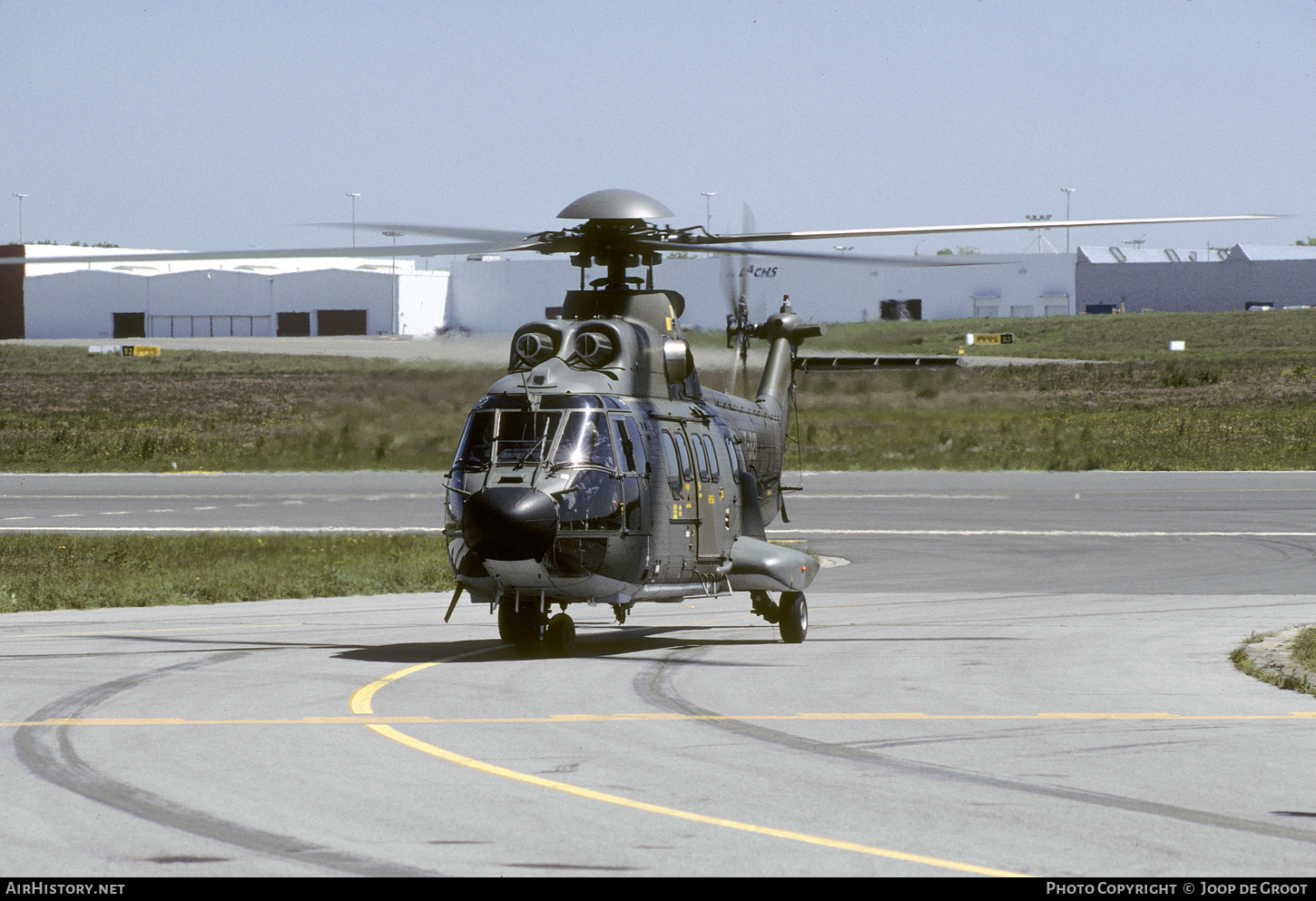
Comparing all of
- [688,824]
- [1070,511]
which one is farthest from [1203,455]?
[688,824]

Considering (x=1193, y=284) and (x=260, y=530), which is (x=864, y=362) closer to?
(x=260, y=530)

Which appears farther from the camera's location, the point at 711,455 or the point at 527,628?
the point at 711,455

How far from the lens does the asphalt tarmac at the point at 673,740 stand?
7375 millimetres

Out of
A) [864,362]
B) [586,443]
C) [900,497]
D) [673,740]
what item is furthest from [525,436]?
[900,497]

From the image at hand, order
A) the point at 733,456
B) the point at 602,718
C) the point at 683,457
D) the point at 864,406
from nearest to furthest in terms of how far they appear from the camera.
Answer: the point at 602,718, the point at 683,457, the point at 733,456, the point at 864,406

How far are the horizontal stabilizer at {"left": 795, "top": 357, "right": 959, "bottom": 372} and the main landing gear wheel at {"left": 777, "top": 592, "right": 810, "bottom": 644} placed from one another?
6326mm

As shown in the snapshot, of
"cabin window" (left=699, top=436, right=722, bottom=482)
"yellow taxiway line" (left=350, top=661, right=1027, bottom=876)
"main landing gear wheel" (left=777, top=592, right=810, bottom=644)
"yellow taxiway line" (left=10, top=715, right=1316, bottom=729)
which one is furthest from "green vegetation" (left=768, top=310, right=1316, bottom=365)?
A: "yellow taxiway line" (left=350, top=661, right=1027, bottom=876)

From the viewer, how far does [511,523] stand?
47.6 feet

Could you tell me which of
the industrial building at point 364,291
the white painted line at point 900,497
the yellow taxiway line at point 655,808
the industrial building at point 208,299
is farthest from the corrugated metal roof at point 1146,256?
the yellow taxiway line at point 655,808

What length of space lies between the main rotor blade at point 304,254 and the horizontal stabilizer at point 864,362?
23.6ft

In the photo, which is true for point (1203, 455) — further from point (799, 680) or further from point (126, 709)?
point (126, 709)

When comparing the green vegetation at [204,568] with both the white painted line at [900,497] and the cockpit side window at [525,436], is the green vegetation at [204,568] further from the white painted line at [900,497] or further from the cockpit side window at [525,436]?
the white painted line at [900,497]

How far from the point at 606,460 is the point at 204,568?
1453cm

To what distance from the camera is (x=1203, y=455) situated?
52.2m
